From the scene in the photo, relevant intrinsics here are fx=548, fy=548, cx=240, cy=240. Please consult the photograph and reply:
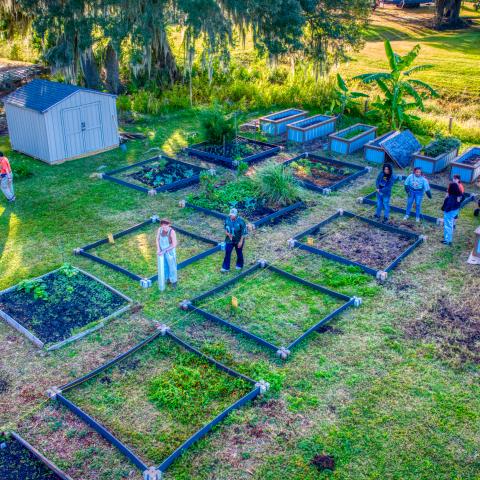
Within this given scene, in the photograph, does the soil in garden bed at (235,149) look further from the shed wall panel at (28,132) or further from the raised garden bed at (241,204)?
the shed wall panel at (28,132)

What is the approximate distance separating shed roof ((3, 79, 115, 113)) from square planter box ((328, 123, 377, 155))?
8.08 meters

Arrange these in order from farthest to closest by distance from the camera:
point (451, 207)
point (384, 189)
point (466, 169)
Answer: point (466, 169), point (384, 189), point (451, 207)

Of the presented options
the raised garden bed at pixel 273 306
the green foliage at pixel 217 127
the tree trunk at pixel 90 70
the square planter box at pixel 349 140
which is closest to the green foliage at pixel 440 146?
the square planter box at pixel 349 140

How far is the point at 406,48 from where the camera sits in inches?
1233

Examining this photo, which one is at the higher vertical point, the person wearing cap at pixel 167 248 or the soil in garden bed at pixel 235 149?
the person wearing cap at pixel 167 248

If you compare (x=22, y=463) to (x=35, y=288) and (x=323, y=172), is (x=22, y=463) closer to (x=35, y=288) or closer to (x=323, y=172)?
(x=35, y=288)

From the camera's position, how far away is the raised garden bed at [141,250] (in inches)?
445

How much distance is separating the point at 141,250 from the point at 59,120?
663 cm

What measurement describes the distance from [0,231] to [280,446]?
29.4ft

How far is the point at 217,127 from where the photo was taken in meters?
17.8

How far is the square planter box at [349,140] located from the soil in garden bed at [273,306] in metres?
8.53

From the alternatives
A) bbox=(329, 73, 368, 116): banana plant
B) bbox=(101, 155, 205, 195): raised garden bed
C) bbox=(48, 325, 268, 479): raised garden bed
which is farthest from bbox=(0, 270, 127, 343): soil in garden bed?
bbox=(329, 73, 368, 116): banana plant

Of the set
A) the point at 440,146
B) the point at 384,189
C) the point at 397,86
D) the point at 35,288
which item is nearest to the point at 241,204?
the point at 384,189

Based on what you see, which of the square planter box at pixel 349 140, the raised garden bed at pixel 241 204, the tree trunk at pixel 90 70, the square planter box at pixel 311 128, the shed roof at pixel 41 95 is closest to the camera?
the raised garden bed at pixel 241 204
